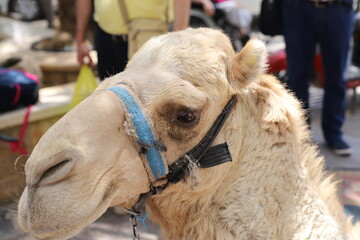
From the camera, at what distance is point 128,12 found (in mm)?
3648

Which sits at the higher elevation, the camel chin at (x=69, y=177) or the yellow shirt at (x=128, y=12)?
the camel chin at (x=69, y=177)

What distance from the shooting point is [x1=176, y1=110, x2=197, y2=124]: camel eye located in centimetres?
179

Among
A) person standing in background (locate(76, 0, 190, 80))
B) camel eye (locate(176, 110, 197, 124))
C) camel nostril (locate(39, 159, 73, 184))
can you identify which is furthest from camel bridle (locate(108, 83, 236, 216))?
person standing in background (locate(76, 0, 190, 80))

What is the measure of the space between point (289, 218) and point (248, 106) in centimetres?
46

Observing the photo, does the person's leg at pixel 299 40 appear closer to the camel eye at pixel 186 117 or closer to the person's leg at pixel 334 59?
the person's leg at pixel 334 59

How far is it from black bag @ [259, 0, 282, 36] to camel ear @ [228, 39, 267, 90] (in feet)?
10.4

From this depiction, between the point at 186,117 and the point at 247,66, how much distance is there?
0.35 m

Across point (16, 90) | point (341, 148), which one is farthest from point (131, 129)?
point (341, 148)

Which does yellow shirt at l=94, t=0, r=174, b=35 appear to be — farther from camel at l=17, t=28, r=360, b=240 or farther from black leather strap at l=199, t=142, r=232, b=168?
black leather strap at l=199, t=142, r=232, b=168

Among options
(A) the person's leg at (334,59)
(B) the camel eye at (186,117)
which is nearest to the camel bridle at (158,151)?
(B) the camel eye at (186,117)

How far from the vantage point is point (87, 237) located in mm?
4039

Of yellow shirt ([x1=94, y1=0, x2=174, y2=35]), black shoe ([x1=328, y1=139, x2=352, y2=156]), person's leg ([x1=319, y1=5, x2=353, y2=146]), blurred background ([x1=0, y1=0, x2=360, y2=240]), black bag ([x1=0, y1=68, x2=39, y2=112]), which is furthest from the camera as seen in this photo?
black shoe ([x1=328, y1=139, x2=352, y2=156])

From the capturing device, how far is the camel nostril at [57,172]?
1.57m

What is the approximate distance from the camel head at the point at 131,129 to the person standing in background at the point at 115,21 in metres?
1.38
